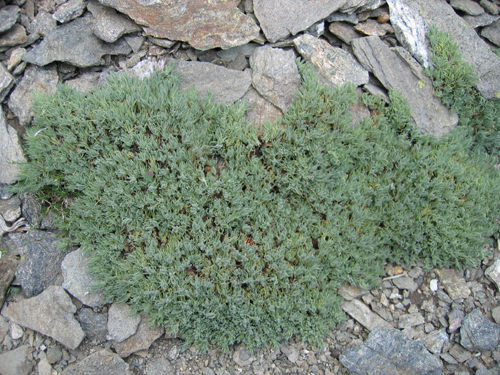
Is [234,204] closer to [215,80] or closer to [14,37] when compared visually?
[215,80]

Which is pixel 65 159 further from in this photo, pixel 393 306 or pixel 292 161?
pixel 393 306

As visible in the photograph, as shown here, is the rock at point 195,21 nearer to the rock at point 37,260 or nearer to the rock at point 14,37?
the rock at point 14,37

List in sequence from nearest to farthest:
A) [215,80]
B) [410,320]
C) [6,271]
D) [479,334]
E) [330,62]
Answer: [479,334] → [6,271] → [410,320] → [215,80] → [330,62]

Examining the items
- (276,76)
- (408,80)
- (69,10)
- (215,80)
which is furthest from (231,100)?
(408,80)

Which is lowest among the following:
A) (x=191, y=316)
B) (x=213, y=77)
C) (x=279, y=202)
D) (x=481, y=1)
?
(x=191, y=316)

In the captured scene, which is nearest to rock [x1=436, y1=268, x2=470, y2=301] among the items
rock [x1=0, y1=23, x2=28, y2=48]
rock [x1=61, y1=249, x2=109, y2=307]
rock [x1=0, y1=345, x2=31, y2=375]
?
rock [x1=61, y1=249, x2=109, y2=307]

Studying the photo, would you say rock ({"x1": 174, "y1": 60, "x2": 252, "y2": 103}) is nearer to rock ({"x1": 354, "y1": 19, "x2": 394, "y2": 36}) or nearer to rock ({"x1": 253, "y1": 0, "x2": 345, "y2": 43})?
rock ({"x1": 253, "y1": 0, "x2": 345, "y2": 43})

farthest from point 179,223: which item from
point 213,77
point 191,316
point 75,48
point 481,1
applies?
point 481,1
